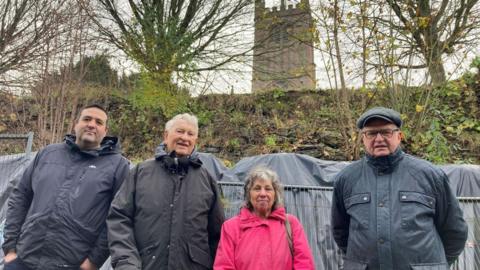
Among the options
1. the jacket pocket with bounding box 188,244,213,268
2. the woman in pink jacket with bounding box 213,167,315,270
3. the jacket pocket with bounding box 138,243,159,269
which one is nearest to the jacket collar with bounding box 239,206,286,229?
the woman in pink jacket with bounding box 213,167,315,270

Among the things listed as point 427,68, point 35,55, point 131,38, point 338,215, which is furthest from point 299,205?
point 131,38

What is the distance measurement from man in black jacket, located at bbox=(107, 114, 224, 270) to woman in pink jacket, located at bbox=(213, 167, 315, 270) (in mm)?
155

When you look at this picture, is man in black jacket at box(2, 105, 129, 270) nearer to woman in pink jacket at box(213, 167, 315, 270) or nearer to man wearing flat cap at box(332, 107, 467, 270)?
woman in pink jacket at box(213, 167, 315, 270)

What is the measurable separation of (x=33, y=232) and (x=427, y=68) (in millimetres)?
6665

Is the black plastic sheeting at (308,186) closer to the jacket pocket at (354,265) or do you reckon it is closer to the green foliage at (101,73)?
the jacket pocket at (354,265)

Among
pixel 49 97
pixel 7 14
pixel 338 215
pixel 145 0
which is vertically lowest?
pixel 338 215

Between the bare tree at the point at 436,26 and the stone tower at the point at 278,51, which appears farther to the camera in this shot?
the stone tower at the point at 278,51

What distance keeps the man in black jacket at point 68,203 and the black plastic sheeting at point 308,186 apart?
1637 millimetres

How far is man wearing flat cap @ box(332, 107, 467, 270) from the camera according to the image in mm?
1965

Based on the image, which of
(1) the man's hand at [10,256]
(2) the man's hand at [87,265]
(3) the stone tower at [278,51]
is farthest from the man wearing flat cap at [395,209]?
(3) the stone tower at [278,51]

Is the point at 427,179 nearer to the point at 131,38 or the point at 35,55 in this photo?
the point at 35,55

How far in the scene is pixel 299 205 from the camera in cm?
399

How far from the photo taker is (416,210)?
6.61 feet

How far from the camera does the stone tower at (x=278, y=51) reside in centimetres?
939
